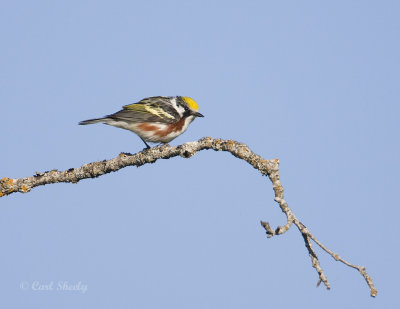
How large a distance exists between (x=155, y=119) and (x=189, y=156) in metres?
3.83

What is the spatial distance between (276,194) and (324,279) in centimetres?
132

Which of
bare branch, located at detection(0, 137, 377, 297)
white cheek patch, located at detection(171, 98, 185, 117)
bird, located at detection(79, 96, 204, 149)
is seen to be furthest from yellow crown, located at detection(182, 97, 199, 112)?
bare branch, located at detection(0, 137, 377, 297)

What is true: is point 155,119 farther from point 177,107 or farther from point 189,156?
point 189,156

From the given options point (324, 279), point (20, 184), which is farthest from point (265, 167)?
point (20, 184)

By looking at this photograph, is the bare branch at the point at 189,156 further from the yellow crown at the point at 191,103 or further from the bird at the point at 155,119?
the yellow crown at the point at 191,103

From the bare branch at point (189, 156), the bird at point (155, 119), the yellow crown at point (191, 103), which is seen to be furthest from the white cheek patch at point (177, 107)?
the bare branch at point (189, 156)

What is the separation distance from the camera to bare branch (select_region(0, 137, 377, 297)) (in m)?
6.29

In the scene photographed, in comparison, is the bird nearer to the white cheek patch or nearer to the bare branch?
the white cheek patch

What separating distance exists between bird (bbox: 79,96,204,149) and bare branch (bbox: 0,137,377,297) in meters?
2.29

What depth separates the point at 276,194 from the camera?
699 centimetres

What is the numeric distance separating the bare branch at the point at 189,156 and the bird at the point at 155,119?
229 centimetres

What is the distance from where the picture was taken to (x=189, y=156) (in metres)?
7.91

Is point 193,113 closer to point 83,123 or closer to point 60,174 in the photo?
point 83,123

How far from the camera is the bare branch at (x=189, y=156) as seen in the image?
629 centimetres
